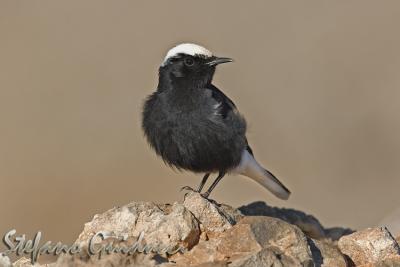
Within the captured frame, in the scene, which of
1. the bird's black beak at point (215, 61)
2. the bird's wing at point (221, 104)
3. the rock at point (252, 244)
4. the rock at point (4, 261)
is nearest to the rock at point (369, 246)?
the rock at point (252, 244)

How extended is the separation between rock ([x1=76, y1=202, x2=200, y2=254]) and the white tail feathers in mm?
2700

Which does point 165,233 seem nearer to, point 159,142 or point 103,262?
point 103,262

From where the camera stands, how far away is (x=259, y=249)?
731 centimetres

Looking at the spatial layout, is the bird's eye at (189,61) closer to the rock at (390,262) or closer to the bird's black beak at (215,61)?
the bird's black beak at (215,61)

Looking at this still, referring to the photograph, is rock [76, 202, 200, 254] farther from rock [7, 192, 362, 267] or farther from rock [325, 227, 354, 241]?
rock [325, 227, 354, 241]

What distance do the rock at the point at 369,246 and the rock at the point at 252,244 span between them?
2.28 ft

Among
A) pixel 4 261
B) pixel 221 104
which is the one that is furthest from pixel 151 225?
pixel 221 104

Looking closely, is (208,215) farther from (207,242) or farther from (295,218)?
(295,218)

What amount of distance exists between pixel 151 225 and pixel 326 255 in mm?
1184

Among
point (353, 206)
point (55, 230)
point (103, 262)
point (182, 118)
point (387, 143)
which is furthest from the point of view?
point (387, 143)

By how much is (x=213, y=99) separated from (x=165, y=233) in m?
2.62

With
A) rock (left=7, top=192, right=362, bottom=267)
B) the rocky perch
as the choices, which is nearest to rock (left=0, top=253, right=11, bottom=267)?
the rocky perch

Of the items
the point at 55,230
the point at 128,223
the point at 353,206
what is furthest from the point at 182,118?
the point at 353,206

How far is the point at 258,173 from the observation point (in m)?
11.1
